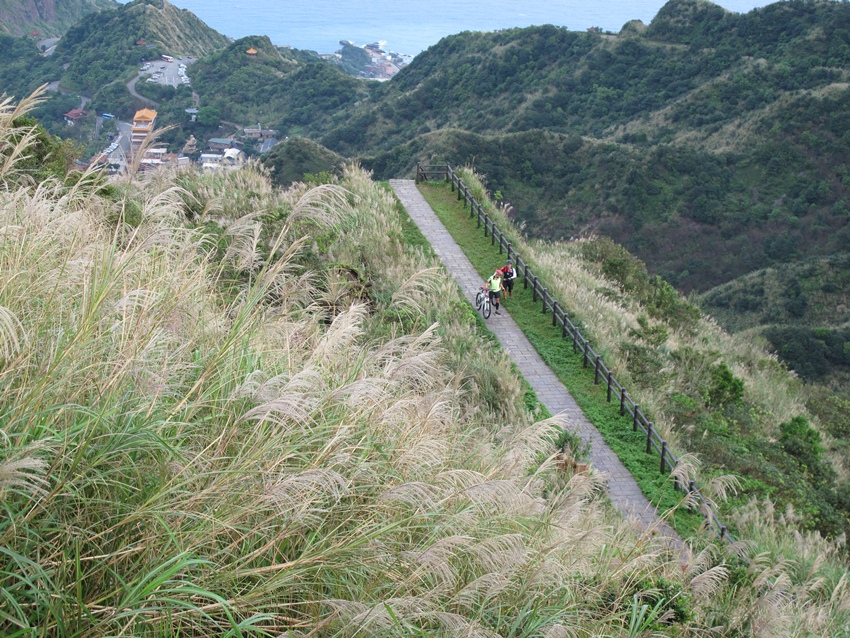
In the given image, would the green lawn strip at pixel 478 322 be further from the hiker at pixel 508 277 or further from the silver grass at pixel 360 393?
the silver grass at pixel 360 393

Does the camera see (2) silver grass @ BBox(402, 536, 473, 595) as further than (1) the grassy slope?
No

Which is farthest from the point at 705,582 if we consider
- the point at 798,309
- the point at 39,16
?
the point at 39,16

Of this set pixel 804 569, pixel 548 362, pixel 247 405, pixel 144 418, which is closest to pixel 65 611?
pixel 144 418

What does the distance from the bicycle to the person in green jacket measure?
0.37 ft

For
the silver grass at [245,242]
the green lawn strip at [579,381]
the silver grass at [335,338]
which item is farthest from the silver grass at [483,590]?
the green lawn strip at [579,381]

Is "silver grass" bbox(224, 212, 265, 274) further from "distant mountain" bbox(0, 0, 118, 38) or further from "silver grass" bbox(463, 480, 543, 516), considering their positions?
"distant mountain" bbox(0, 0, 118, 38)

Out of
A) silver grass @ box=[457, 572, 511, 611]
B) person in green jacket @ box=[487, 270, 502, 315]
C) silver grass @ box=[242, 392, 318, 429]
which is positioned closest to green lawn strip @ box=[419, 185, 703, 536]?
person in green jacket @ box=[487, 270, 502, 315]

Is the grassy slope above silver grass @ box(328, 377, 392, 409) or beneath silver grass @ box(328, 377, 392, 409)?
beneath

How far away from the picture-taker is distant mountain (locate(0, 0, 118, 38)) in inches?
4766

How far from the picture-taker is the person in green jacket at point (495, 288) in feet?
51.7

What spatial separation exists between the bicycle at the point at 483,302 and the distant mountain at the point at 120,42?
3197 inches

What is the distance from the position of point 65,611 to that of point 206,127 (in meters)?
82.9

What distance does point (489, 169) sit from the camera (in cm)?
5069

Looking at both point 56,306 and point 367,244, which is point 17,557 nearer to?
point 56,306
